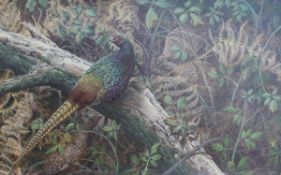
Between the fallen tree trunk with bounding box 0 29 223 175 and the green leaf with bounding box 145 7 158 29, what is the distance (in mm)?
301

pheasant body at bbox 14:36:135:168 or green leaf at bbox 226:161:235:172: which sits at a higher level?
pheasant body at bbox 14:36:135:168

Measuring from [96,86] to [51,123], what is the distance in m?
0.23

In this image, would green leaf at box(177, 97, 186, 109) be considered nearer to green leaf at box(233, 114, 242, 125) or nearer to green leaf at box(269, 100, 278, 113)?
green leaf at box(233, 114, 242, 125)

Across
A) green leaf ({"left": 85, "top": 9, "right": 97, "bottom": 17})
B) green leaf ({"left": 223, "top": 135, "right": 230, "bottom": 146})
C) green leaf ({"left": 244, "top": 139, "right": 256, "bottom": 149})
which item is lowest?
green leaf ({"left": 223, "top": 135, "right": 230, "bottom": 146})

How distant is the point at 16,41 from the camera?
221 centimetres

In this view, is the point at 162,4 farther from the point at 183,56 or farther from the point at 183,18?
the point at 183,56

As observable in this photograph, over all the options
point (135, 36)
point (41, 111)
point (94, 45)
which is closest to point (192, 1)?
point (135, 36)

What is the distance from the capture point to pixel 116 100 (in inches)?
86.0

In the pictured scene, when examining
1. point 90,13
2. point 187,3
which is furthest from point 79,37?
point 187,3

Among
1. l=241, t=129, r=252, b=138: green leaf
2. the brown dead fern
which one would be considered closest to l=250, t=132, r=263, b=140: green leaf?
l=241, t=129, r=252, b=138: green leaf

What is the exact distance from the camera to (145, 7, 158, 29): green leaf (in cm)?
231

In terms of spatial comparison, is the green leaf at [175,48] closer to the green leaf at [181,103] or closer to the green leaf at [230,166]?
the green leaf at [181,103]

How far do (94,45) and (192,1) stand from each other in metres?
0.47

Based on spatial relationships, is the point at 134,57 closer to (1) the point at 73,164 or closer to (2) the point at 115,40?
(2) the point at 115,40
